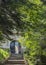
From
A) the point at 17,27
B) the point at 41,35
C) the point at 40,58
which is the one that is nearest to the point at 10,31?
the point at 17,27

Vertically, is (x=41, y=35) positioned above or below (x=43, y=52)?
above

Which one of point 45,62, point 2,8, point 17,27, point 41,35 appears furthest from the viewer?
point 45,62

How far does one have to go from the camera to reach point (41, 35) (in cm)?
1260

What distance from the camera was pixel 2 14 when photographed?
4453mm

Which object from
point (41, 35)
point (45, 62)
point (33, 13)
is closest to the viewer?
point (33, 13)

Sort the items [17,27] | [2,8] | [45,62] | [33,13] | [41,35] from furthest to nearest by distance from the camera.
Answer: [45,62] < [41,35] < [33,13] < [17,27] < [2,8]

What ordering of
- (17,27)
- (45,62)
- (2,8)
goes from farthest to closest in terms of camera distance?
1. (45,62)
2. (17,27)
3. (2,8)

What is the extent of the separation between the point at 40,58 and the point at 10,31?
8.95 m

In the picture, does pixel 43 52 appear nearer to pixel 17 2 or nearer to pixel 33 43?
pixel 33 43

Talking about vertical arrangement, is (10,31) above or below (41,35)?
below

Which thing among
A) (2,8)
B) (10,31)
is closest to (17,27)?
(10,31)

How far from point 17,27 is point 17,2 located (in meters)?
0.46

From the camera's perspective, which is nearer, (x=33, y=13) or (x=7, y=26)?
(x=7, y=26)

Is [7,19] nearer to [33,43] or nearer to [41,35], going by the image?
[41,35]
